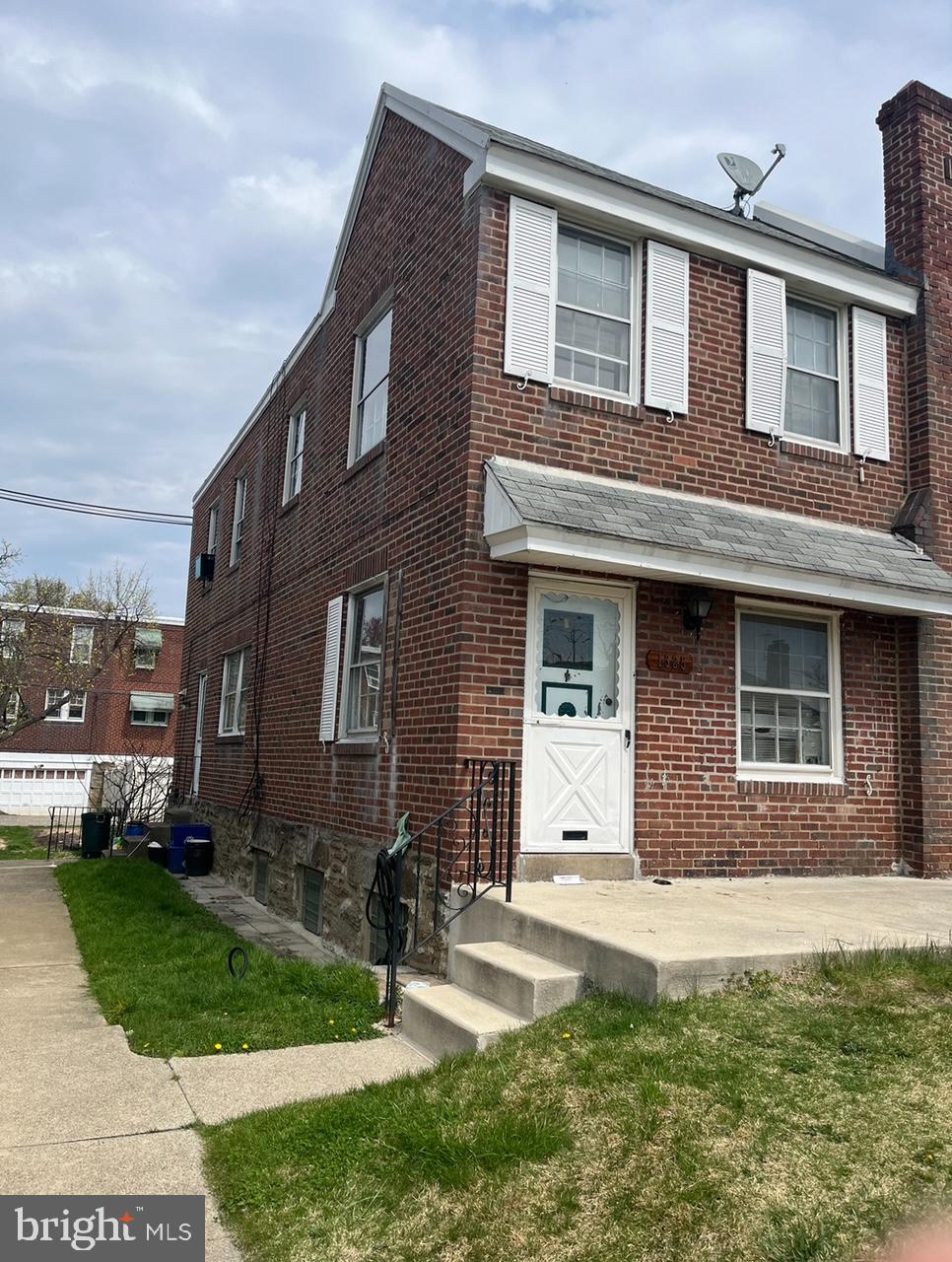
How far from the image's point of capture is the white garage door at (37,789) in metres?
27.6

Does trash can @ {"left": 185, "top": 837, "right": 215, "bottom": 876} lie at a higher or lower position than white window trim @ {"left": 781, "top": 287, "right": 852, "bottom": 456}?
lower

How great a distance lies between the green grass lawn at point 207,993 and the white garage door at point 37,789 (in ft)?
67.2

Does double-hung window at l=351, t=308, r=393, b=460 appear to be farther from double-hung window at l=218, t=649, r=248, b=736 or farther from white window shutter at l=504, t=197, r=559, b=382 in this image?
double-hung window at l=218, t=649, r=248, b=736

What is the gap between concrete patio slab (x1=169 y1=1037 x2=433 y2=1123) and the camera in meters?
4.47

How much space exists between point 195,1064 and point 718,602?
5.24 meters

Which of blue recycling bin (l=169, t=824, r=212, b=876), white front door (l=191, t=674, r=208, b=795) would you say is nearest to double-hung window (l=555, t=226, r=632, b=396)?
blue recycling bin (l=169, t=824, r=212, b=876)

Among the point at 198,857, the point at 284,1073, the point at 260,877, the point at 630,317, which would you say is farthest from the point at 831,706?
the point at 198,857

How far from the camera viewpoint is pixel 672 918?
5.62 meters

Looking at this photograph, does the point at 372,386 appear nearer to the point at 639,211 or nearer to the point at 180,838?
the point at 639,211

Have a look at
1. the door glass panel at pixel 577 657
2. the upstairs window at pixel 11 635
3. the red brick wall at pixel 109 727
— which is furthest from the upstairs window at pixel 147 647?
the door glass panel at pixel 577 657

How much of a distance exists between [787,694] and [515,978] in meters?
4.37

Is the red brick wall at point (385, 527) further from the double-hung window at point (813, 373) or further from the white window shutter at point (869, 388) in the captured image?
the white window shutter at point (869, 388)

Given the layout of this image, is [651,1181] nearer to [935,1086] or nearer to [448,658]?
[935,1086]

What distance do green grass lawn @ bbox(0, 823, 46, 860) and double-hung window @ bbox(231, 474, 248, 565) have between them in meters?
6.47
